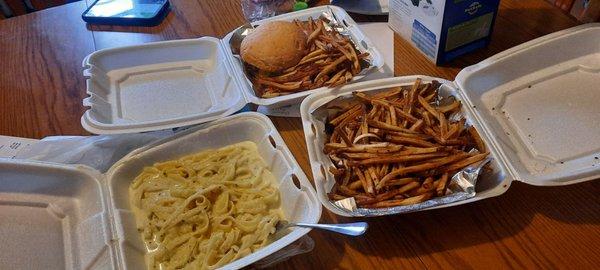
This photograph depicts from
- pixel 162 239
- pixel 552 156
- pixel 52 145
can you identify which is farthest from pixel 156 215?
pixel 552 156

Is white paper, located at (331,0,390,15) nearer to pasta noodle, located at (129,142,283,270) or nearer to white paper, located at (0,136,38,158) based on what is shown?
pasta noodle, located at (129,142,283,270)

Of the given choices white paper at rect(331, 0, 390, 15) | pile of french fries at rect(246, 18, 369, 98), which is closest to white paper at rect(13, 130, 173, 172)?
pile of french fries at rect(246, 18, 369, 98)

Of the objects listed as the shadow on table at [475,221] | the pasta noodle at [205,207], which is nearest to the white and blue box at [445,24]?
the shadow on table at [475,221]

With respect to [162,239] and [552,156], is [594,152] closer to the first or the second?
[552,156]

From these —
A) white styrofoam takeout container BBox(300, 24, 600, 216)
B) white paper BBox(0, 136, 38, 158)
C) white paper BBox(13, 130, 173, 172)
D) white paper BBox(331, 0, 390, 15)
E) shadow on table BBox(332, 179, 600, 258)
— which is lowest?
shadow on table BBox(332, 179, 600, 258)

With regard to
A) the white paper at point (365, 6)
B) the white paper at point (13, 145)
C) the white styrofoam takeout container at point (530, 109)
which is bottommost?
the white paper at point (13, 145)

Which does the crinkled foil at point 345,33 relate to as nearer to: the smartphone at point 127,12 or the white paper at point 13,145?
the smartphone at point 127,12

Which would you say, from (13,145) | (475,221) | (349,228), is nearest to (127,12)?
(13,145)

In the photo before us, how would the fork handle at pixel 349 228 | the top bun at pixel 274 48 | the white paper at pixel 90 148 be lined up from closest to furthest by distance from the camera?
1. the fork handle at pixel 349 228
2. the white paper at pixel 90 148
3. the top bun at pixel 274 48
